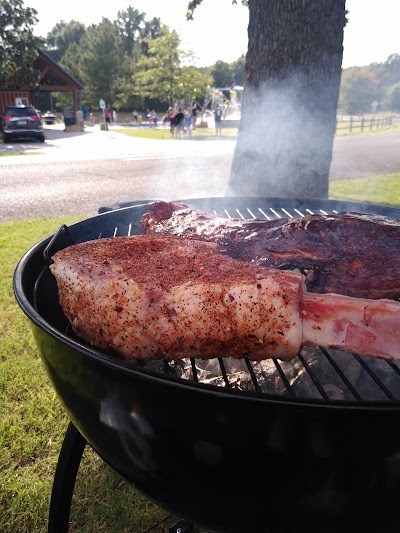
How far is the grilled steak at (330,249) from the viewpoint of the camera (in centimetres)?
179

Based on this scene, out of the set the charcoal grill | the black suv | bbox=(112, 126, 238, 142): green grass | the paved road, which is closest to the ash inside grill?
the charcoal grill

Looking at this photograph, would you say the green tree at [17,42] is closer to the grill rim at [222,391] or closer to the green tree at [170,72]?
the green tree at [170,72]

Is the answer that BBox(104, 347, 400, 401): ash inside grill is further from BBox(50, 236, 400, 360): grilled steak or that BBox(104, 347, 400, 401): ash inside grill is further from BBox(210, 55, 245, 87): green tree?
BBox(210, 55, 245, 87): green tree

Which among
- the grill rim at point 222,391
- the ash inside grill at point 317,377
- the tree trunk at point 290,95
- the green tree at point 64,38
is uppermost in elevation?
the green tree at point 64,38

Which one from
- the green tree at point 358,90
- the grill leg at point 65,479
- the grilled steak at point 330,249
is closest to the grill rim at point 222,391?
the grill leg at point 65,479

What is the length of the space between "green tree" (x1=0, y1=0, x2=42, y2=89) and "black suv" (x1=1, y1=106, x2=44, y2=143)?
354 inches

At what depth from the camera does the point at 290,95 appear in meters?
4.69

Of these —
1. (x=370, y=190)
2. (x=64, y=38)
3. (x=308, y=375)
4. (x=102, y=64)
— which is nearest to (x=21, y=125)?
(x=370, y=190)

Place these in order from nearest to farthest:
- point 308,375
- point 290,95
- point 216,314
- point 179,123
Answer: point 216,314 < point 308,375 < point 290,95 < point 179,123

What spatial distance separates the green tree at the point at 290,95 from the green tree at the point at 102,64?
51838 mm

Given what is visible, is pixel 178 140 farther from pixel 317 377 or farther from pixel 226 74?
pixel 226 74

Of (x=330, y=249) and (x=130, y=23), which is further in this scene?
(x=130, y=23)

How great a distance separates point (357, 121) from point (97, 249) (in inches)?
1639

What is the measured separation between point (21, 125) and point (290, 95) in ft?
61.3
